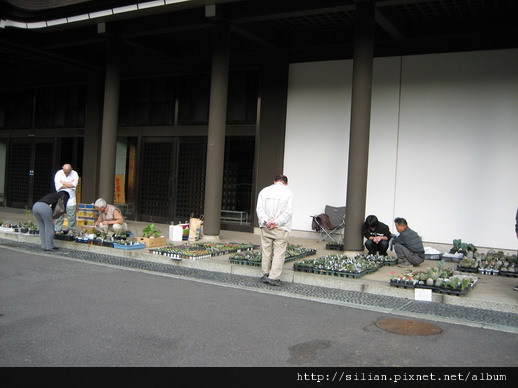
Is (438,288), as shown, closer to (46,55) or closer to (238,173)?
(238,173)

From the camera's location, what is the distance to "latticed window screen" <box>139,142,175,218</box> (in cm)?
1561

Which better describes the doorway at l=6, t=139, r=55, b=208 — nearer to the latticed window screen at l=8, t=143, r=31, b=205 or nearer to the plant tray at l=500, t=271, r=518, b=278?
the latticed window screen at l=8, t=143, r=31, b=205

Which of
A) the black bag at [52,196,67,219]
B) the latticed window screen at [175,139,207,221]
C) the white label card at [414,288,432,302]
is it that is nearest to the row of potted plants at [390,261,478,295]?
the white label card at [414,288,432,302]

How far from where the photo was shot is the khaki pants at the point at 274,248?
7.88m

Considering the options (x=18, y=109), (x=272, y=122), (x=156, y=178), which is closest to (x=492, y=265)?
(x=272, y=122)

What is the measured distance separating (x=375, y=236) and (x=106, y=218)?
622 centimetres

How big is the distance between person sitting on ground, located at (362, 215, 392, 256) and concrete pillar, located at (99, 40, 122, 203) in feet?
24.0

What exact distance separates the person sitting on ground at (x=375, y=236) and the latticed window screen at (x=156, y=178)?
7402 mm

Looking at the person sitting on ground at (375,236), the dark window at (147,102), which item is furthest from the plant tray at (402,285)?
the dark window at (147,102)

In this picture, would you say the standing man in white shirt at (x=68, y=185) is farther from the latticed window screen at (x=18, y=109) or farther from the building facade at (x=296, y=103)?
the latticed window screen at (x=18, y=109)

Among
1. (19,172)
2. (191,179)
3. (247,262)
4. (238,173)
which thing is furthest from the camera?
(19,172)

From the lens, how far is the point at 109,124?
13.7 meters

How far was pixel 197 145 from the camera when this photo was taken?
49.5 feet

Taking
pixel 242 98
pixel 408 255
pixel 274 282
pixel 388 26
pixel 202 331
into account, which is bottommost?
pixel 202 331
